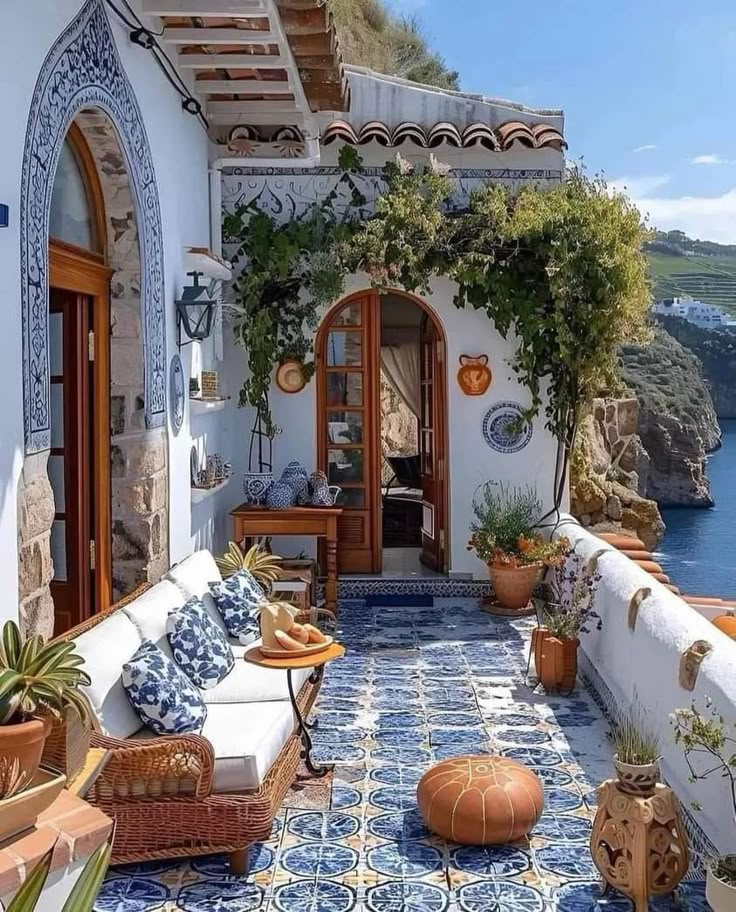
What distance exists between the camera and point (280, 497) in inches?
298

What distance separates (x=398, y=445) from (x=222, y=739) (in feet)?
35.4

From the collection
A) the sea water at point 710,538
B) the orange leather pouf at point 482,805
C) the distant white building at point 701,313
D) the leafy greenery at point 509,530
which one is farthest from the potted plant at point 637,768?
the distant white building at point 701,313

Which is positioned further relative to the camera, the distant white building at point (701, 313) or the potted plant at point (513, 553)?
the distant white building at point (701, 313)

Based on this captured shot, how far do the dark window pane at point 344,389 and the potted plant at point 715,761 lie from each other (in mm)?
4984

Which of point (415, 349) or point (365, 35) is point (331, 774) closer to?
point (415, 349)

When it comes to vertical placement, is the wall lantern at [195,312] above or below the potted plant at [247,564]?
above

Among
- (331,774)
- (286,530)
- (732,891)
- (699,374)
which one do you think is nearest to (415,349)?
(286,530)

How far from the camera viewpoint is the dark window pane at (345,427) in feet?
27.6

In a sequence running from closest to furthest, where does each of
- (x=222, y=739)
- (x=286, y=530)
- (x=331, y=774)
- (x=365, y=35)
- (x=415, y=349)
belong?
(x=222, y=739) < (x=331, y=774) < (x=286, y=530) < (x=415, y=349) < (x=365, y=35)

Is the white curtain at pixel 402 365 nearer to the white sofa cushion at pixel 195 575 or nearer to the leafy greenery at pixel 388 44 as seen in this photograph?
the white sofa cushion at pixel 195 575

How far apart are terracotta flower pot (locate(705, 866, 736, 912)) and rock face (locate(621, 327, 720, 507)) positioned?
1702 cm

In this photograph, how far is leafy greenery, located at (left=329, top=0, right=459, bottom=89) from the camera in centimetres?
1729

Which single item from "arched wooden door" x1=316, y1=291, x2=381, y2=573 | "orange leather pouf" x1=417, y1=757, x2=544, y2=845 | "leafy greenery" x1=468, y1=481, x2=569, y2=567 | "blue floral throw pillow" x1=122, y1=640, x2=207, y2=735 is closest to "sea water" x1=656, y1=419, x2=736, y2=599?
"leafy greenery" x1=468, y1=481, x2=569, y2=567

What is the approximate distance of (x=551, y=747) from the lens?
487 cm
